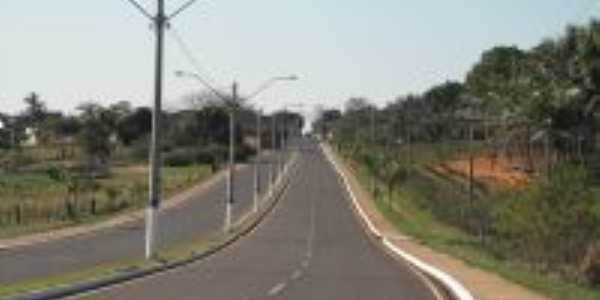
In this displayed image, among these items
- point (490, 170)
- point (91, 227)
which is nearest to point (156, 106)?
point (91, 227)

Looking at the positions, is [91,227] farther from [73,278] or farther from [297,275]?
[73,278]

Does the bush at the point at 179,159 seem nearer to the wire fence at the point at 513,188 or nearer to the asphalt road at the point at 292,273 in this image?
the wire fence at the point at 513,188

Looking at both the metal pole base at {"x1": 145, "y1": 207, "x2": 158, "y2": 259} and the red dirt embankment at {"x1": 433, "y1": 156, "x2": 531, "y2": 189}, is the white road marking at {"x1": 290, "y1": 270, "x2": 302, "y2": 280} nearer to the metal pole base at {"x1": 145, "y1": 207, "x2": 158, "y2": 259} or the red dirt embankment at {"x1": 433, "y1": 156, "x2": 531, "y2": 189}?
the metal pole base at {"x1": 145, "y1": 207, "x2": 158, "y2": 259}

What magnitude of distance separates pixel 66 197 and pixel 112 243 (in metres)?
39.6

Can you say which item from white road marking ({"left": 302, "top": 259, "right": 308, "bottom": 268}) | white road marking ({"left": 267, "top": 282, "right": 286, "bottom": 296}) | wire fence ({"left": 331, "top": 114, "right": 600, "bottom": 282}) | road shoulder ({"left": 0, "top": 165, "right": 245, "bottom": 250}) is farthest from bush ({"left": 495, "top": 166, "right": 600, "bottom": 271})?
white road marking ({"left": 267, "top": 282, "right": 286, "bottom": 296})

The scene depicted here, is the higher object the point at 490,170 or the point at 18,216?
the point at 490,170

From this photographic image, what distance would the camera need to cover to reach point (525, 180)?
294 ft

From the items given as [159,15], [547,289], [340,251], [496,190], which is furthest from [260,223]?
[547,289]

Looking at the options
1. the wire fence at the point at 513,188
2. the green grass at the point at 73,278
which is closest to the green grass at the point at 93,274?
the green grass at the point at 73,278

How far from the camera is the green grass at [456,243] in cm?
2968

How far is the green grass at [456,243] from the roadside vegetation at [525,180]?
0.30 ft

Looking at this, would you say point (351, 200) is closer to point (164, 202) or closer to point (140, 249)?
point (164, 202)

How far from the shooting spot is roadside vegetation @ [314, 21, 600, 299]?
57.0 m

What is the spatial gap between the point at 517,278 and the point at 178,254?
15.6 meters
